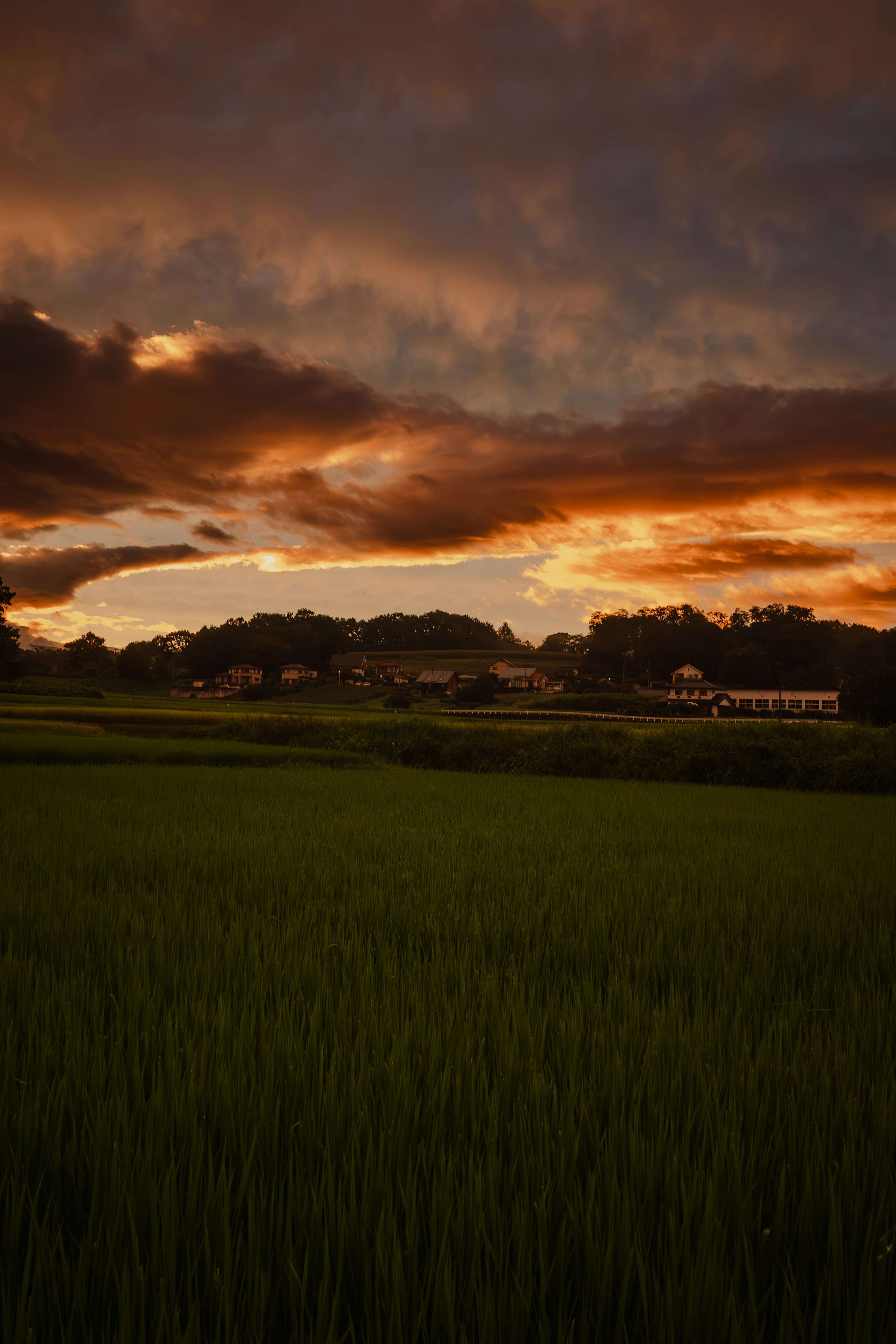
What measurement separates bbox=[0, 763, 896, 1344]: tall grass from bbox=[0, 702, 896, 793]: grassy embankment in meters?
10.6

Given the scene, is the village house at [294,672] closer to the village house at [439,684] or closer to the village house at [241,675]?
the village house at [241,675]

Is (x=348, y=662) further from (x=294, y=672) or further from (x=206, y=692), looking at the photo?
(x=206, y=692)

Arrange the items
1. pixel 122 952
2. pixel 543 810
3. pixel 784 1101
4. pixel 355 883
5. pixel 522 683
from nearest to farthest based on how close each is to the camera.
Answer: pixel 784 1101, pixel 122 952, pixel 355 883, pixel 543 810, pixel 522 683

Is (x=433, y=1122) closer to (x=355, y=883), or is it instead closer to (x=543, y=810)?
(x=355, y=883)

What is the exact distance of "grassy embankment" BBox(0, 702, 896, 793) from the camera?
1403 centimetres

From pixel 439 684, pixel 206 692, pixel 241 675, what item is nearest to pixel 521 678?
pixel 439 684

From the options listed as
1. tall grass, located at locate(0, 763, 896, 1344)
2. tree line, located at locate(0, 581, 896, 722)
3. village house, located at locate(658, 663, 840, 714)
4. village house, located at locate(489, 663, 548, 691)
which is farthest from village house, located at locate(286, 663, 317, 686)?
tall grass, located at locate(0, 763, 896, 1344)

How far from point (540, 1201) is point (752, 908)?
3441 mm

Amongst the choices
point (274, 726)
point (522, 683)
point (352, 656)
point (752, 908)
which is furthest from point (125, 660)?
point (752, 908)

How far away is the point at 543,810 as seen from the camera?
30.6 feet

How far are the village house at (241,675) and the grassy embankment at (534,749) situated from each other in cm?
7561

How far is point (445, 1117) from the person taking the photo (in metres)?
1.90

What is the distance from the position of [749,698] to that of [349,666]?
57.5 metres

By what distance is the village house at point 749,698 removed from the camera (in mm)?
69562
